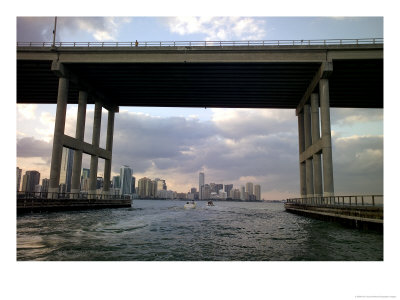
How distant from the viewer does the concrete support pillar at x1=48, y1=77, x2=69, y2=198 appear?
4025cm

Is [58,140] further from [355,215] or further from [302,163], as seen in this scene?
[302,163]

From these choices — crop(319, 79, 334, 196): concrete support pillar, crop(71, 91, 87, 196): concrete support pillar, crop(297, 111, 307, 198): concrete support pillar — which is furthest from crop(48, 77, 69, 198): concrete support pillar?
crop(297, 111, 307, 198): concrete support pillar

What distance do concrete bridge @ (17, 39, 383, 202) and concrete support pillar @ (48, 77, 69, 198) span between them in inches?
5.4

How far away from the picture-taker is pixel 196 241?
16.1m

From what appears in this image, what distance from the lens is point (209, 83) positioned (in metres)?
46.8

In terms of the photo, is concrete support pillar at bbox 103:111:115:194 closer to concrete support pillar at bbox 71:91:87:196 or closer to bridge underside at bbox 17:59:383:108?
bridge underside at bbox 17:59:383:108

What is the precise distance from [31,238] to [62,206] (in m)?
23.7

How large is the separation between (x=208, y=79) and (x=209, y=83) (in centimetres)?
129

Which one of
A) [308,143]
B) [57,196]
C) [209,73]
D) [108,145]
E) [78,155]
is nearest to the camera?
[57,196]

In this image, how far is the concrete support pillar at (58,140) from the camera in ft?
132

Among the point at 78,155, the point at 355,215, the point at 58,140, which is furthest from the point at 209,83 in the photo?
the point at 355,215
